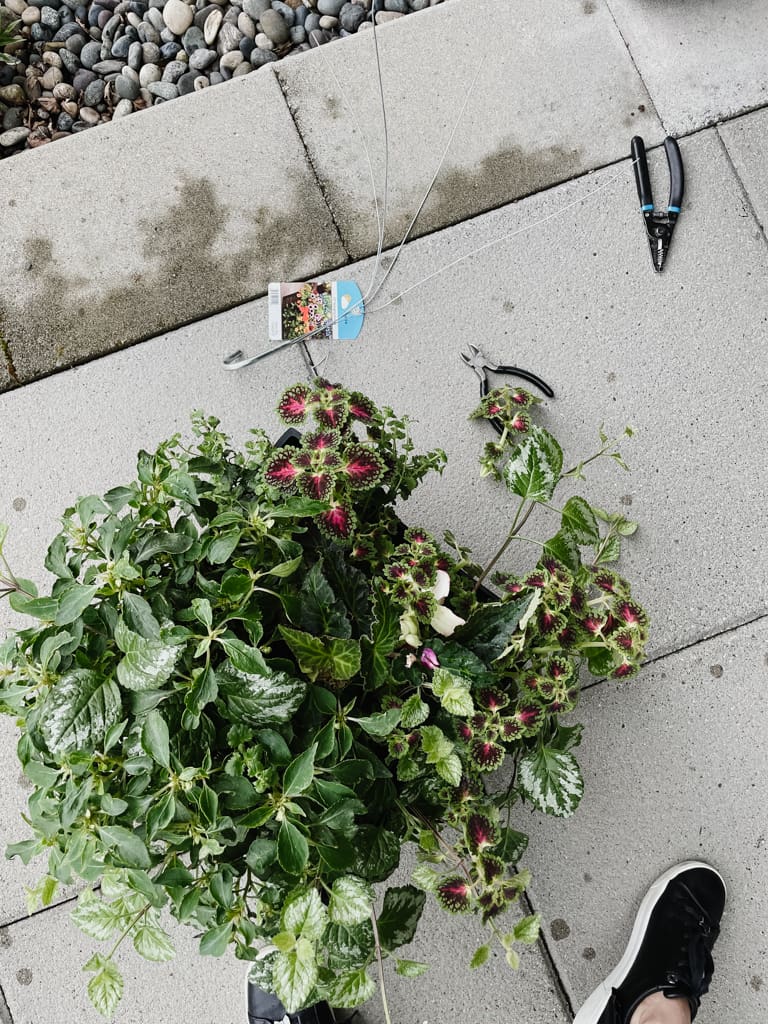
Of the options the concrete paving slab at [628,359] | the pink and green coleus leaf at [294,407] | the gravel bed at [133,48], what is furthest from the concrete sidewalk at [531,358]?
the pink and green coleus leaf at [294,407]

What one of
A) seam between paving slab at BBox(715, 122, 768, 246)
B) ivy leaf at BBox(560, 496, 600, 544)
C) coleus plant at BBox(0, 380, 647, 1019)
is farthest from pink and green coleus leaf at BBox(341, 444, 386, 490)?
seam between paving slab at BBox(715, 122, 768, 246)

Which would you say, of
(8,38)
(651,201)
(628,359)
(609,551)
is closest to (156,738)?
(609,551)

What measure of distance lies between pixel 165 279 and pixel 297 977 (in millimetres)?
1439

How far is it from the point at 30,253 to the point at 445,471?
3.46 ft

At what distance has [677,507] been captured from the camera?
1.73 m

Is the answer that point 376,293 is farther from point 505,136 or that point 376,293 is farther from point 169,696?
point 169,696

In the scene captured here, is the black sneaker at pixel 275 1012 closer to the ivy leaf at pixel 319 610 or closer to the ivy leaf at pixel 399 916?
the ivy leaf at pixel 399 916

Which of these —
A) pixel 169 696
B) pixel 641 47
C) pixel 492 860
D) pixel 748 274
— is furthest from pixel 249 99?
pixel 492 860

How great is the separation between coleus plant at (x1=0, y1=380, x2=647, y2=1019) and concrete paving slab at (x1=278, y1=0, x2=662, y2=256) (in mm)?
855

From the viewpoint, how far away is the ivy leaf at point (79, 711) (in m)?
0.96

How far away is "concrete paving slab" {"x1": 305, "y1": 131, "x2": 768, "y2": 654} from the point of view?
1.72 m

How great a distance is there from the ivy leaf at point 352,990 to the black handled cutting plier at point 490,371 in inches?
42.8

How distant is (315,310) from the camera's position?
1.80 meters

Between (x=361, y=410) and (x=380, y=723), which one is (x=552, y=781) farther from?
(x=361, y=410)
